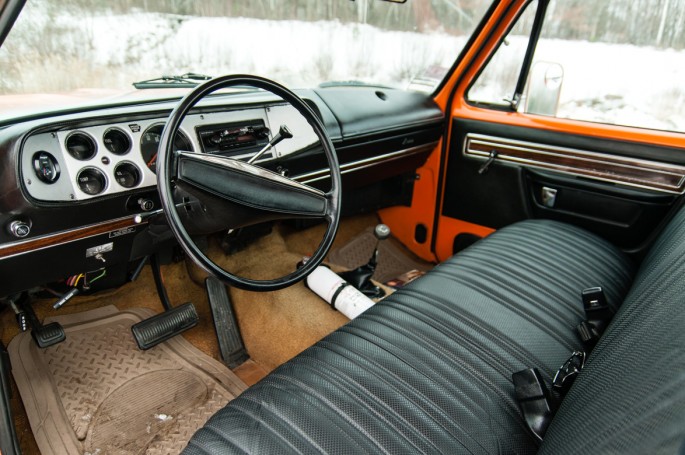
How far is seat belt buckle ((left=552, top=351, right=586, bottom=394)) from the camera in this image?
1121mm

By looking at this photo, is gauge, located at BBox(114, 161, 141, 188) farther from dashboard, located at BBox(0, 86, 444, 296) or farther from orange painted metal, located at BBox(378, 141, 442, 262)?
orange painted metal, located at BBox(378, 141, 442, 262)

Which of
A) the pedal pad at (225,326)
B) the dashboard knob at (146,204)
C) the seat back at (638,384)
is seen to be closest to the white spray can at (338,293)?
the pedal pad at (225,326)

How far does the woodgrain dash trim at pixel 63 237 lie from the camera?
4.23 feet

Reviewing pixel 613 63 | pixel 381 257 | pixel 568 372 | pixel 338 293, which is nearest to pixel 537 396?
pixel 568 372

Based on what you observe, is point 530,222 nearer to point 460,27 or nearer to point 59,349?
point 460,27

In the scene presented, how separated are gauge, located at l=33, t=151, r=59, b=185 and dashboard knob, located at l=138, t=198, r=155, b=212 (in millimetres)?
238

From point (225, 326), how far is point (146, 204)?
0.74 m

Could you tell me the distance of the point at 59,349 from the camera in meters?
1.83

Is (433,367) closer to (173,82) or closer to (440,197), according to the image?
(173,82)

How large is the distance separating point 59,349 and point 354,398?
4.31 ft

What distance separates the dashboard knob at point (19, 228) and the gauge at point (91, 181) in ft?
0.55

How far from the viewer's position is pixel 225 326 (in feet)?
Result: 6.73

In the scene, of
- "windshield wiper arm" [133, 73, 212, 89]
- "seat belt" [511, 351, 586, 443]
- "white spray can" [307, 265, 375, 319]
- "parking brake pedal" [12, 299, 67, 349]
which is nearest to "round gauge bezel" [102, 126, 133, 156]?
"windshield wiper arm" [133, 73, 212, 89]

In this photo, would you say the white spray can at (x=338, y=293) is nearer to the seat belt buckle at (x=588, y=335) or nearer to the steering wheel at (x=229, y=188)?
the steering wheel at (x=229, y=188)
